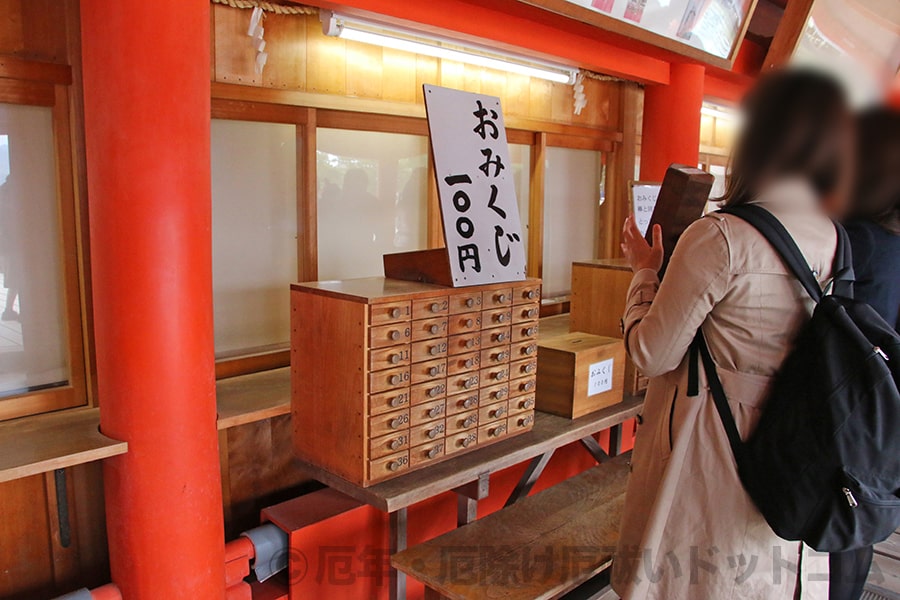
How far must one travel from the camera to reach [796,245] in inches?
Answer: 59.6

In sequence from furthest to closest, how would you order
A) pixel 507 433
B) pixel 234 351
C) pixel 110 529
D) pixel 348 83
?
pixel 348 83
pixel 234 351
pixel 507 433
pixel 110 529

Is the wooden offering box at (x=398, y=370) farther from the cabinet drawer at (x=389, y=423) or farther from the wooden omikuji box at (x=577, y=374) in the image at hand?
the wooden omikuji box at (x=577, y=374)

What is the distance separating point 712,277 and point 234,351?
1.88 m

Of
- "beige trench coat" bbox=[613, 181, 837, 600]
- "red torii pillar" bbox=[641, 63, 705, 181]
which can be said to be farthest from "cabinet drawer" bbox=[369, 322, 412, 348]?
"red torii pillar" bbox=[641, 63, 705, 181]

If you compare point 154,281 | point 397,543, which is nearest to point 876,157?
point 154,281

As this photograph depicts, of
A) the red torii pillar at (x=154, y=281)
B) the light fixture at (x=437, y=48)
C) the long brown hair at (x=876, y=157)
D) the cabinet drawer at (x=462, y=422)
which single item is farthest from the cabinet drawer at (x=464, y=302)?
the long brown hair at (x=876, y=157)

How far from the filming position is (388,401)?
2.10 m

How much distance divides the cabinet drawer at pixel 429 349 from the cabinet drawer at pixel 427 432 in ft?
0.73

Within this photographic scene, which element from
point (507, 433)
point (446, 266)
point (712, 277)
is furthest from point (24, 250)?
point (712, 277)

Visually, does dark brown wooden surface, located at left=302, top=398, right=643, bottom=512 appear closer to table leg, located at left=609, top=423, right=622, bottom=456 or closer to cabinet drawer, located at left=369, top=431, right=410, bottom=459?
cabinet drawer, located at left=369, top=431, right=410, bottom=459

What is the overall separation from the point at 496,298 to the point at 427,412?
0.46 metres

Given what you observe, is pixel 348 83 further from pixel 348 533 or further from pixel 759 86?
pixel 759 86

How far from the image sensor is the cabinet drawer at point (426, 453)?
2.21 m

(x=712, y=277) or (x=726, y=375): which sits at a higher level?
(x=712, y=277)
